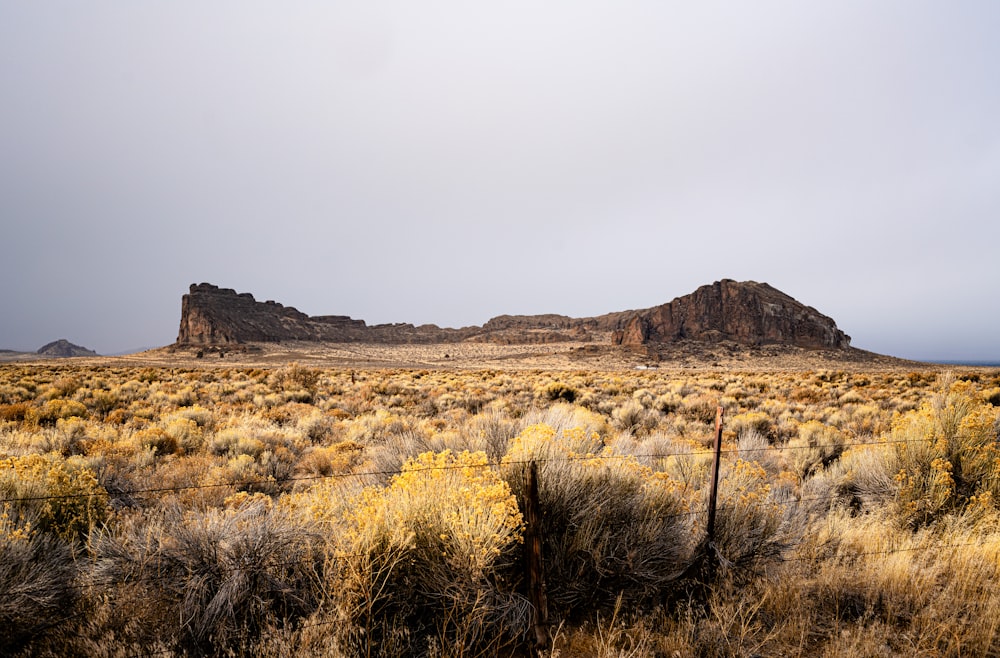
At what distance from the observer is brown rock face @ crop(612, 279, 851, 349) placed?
85812 mm

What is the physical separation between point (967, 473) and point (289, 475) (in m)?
8.91

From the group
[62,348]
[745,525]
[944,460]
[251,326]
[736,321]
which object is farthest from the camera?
[62,348]

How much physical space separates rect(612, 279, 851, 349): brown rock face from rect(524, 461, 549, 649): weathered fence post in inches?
3469

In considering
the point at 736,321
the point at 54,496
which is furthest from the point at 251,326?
the point at 54,496

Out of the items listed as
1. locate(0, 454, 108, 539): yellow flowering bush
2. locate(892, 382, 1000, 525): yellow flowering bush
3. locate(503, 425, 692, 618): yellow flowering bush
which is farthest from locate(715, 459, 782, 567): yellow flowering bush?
locate(0, 454, 108, 539): yellow flowering bush

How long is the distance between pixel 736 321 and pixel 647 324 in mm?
18088

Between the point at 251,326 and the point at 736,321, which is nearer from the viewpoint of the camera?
the point at 736,321

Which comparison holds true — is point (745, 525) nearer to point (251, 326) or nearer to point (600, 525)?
point (600, 525)

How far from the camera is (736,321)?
91.7m

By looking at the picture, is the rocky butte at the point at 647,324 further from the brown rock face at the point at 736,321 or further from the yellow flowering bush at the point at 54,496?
the yellow flowering bush at the point at 54,496

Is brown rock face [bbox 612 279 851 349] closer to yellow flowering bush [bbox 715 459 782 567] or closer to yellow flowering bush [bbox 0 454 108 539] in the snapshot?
yellow flowering bush [bbox 715 459 782 567]

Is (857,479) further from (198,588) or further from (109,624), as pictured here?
(109,624)

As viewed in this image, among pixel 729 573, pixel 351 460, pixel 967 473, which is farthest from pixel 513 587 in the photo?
pixel 967 473

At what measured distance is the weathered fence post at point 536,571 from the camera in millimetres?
2805
